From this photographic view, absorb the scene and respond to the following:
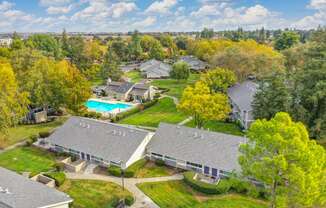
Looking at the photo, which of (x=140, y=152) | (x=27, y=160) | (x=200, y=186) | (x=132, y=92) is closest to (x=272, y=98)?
(x=200, y=186)

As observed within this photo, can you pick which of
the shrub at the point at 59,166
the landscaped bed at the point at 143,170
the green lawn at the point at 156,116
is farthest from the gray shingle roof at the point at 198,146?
the green lawn at the point at 156,116

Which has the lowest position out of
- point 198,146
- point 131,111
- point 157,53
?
point 131,111

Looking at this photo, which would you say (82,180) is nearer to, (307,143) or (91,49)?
(307,143)

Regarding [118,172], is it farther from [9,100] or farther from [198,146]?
[9,100]

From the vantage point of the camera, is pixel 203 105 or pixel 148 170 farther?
pixel 203 105

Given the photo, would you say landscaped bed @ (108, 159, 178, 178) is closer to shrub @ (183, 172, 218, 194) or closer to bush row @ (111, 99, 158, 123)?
shrub @ (183, 172, 218, 194)
